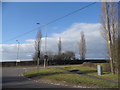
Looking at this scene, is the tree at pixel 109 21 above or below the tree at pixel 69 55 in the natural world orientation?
above

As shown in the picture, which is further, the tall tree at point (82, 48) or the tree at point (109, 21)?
the tall tree at point (82, 48)

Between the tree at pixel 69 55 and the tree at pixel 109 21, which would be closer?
the tree at pixel 109 21

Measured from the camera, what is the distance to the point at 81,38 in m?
70.0

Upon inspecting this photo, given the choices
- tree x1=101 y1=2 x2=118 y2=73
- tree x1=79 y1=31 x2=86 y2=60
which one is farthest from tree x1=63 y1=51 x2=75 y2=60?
tree x1=101 y1=2 x2=118 y2=73

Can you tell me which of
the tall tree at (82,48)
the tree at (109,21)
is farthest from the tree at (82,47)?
the tree at (109,21)

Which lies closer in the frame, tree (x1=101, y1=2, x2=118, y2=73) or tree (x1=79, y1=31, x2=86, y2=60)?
tree (x1=101, y1=2, x2=118, y2=73)

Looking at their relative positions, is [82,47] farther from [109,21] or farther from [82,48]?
[109,21]

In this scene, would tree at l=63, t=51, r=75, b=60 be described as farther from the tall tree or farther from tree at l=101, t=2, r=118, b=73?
tree at l=101, t=2, r=118, b=73

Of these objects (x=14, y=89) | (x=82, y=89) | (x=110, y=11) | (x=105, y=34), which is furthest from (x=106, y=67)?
(x=14, y=89)

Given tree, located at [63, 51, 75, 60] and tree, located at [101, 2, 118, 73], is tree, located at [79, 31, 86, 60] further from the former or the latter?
tree, located at [101, 2, 118, 73]

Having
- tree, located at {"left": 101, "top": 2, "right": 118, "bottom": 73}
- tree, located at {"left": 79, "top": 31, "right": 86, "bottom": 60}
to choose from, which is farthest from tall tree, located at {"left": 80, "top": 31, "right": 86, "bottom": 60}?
tree, located at {"left": 101, "top": 2, "right": 118, "bottom": 73}

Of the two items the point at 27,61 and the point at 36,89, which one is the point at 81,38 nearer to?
the point at 27,61

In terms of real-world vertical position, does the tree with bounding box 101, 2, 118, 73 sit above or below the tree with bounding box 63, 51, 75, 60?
above

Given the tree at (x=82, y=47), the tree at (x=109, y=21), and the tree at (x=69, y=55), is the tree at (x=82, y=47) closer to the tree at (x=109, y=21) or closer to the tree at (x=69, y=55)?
the tree at (x=69, y=55)
